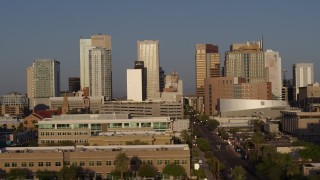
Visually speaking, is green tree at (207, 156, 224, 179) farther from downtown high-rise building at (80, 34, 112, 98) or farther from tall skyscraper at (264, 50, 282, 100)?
downtown high-rise building at (80, 34, 112, 98)

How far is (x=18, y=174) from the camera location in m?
22.0

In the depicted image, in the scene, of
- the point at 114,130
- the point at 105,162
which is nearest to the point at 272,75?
the point at 114,130

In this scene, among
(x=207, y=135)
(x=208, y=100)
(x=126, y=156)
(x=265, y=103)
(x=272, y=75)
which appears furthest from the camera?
(x=272, y=75)

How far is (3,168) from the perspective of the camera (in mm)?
23031

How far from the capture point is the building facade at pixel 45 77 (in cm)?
10300

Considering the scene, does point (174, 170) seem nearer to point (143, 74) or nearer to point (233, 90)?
point (233, 90)

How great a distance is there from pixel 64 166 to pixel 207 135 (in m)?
27.5

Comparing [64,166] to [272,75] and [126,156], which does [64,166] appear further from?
[272,75]

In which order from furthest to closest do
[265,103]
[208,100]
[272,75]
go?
1. [272,75]
2. [208,100]
3. [265,103]

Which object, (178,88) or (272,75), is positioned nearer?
(272,75)

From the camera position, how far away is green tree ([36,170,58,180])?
73.2ft

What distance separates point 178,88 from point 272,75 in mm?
17491

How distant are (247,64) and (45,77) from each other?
110ft

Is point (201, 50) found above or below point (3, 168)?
above
